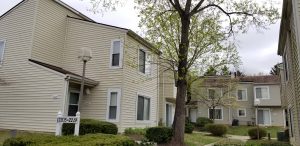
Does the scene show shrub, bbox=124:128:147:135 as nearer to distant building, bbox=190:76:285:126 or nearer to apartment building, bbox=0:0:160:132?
apartment building, bbox=0:0:160:132

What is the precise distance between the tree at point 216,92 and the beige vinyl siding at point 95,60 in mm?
18760

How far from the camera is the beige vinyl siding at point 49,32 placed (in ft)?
57.6

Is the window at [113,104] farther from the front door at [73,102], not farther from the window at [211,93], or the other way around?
the window at [211,93]

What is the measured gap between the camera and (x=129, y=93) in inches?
704

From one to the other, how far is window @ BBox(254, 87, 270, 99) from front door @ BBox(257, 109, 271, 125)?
207cm

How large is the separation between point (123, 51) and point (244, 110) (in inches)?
1097

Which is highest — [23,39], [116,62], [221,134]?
[23,39]

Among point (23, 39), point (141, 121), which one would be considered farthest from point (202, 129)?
point (23, 39)

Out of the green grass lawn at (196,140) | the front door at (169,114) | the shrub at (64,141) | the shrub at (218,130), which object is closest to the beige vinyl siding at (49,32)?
the green grass lawn at (196,140)

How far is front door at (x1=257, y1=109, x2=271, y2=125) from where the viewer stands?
38434 millimetres

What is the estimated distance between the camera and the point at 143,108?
65.8 feet

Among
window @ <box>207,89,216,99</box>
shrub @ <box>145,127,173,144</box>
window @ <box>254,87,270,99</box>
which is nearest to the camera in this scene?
shrub @ <box>145,127,173,144</box>

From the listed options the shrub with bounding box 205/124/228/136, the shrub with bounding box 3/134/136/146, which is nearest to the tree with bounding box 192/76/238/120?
the shrub with bounding box 205/124/228/136

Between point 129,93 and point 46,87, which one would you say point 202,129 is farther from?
point 46,87
